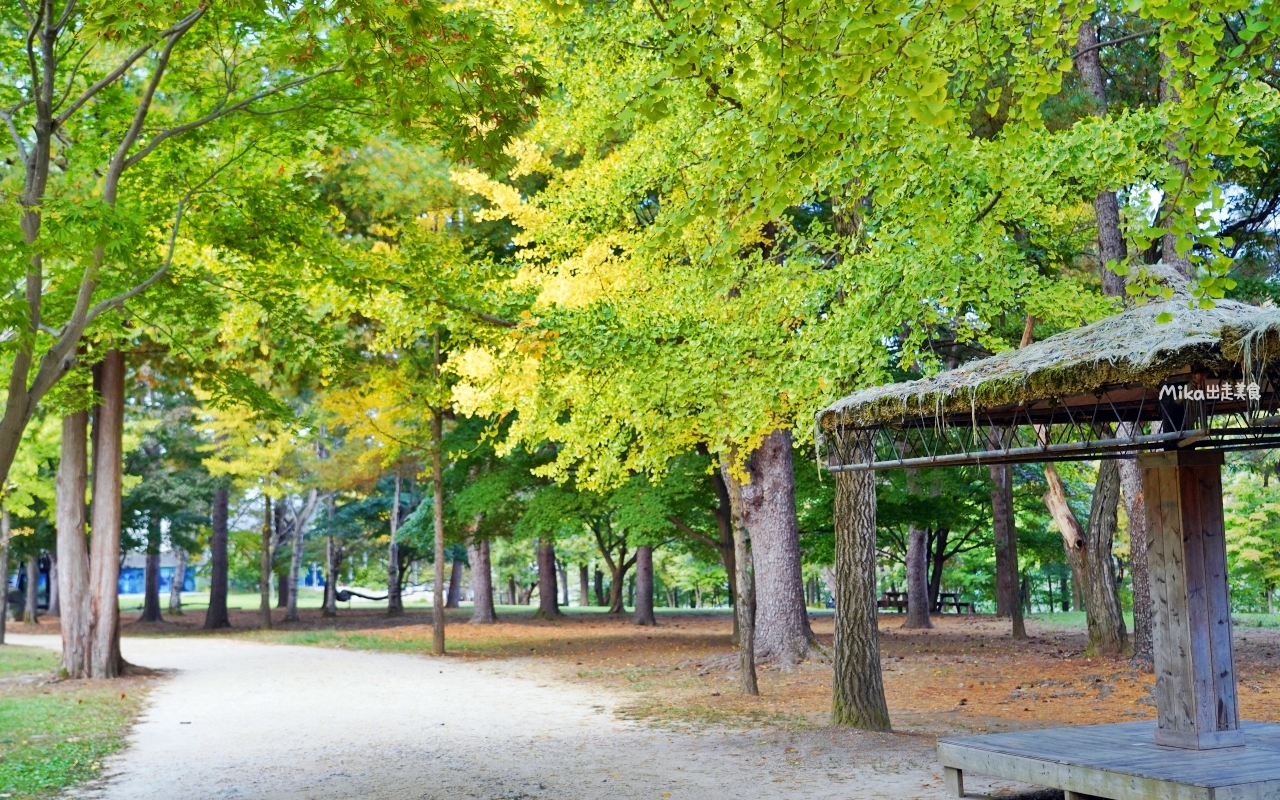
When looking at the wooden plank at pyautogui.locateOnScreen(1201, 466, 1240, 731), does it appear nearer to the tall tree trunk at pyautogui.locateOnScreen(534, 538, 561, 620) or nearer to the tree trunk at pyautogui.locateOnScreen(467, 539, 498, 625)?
the tree trunk at pyautogui.locateOnScreen(467, 539, 498, 625)

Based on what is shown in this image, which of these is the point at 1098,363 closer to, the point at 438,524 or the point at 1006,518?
the point at 438,524

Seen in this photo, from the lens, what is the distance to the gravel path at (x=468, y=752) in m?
7.60

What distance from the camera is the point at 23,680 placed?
53.6 ft

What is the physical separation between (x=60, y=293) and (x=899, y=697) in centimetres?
999

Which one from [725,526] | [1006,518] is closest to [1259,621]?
[1006,518]

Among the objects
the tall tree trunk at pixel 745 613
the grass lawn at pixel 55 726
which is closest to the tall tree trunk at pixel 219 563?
the grass lawn at pixel 55 726

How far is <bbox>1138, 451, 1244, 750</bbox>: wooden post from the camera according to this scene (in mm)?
6523

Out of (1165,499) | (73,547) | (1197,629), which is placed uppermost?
(1165,499)

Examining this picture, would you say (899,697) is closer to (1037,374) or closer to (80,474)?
(1037,374)

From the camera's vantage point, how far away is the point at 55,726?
11.3m

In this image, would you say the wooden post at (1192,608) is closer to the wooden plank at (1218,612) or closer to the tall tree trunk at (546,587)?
the wooden plank at (1218,612)

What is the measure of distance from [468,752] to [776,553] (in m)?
6.74

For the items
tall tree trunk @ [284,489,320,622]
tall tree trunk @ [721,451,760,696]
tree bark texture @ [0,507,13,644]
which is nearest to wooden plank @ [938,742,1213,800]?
tall tree trunk @ [721,451,760,696]

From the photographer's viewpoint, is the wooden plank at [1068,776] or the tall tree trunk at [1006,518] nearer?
the wooden plank at [1068,776]
